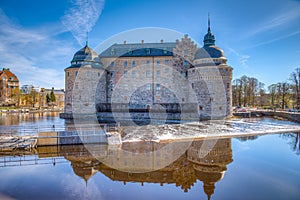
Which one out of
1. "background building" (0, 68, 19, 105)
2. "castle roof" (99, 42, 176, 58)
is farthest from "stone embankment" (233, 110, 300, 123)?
"background building" (0, 68, 19, 105)

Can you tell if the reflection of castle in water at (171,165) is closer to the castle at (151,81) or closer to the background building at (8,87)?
the castle at (151,81)

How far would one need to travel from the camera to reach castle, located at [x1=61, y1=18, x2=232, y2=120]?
76.1 ft

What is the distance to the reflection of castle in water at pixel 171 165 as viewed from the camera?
6.84m

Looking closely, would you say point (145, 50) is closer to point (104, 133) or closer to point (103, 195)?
point (104, 133)

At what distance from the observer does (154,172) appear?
7.36 meters

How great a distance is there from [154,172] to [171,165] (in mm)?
1016

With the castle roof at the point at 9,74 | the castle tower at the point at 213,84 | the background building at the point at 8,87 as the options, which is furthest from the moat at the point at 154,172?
the castle roof at the point at 9,74

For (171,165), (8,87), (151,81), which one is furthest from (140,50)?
(8,87)

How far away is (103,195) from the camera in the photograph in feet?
19.0

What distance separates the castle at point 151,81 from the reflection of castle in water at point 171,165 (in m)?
13.0

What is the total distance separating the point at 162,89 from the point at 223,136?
15.4 m

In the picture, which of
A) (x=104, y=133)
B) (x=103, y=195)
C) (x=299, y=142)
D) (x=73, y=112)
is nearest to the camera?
(x=103, y=195)

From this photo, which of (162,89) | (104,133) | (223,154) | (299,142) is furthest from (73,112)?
(299,142)

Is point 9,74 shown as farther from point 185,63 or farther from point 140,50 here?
point 185,63
